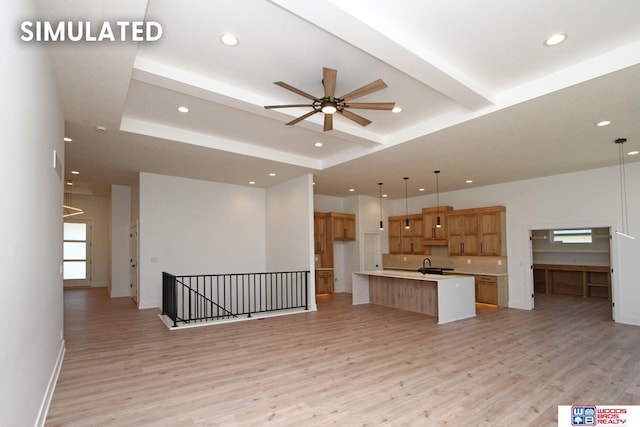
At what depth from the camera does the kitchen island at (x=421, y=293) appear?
22.6 feet

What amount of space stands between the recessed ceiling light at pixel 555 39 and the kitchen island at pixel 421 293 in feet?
14.9

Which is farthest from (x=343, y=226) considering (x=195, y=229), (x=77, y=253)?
(x=77, y=253)

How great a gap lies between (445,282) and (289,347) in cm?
348

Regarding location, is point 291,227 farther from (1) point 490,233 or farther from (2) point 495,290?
(2) point 495,290

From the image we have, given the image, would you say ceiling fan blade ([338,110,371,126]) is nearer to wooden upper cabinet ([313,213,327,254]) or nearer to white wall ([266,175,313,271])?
white wall ([266,175,313,271])

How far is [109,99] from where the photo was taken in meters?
4.13

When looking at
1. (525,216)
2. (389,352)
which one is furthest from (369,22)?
(525,216)

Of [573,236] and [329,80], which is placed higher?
[329,80]

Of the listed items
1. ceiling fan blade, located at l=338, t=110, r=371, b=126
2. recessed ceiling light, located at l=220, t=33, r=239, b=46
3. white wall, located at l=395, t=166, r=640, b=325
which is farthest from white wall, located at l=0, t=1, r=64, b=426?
white wall, located at l=395, t=166, r=640, b=325

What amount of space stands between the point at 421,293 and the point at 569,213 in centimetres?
374

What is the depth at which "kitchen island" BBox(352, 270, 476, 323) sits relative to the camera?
271 inches

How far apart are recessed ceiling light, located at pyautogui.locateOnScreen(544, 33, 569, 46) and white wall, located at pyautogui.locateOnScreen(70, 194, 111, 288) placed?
12982mm

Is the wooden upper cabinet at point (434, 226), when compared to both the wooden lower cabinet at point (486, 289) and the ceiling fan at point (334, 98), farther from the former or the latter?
the ceiling fan at point (334, 98)

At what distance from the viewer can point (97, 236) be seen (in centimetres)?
1213
